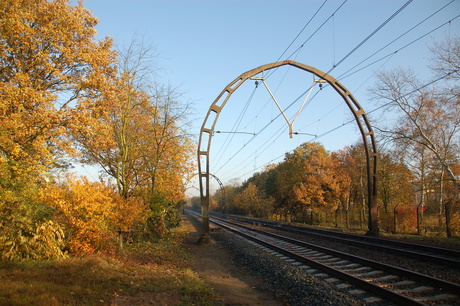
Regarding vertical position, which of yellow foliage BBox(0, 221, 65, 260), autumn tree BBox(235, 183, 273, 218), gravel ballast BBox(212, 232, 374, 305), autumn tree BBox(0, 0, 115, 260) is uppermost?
autumn tree BBox(0, 0, 115, 260)

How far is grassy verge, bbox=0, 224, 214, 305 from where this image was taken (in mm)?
5891

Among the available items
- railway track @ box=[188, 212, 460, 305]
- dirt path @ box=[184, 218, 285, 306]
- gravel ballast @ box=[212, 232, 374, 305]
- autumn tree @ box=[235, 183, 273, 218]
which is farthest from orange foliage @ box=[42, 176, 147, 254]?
autumn tree @ box=[235, 183, 273, 218]

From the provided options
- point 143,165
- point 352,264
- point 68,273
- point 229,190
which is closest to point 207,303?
point 68,273

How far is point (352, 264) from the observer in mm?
9570

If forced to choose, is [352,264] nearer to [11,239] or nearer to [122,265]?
[122,265]

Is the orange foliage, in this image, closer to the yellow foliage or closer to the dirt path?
the yellow foliage

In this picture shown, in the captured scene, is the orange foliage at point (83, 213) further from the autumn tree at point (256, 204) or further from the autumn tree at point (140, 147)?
the autumn tree at point (256, 204)

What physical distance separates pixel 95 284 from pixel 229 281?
143 inches

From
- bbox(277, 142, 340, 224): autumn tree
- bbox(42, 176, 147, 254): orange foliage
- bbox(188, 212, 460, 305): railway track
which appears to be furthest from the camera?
bbox(277, 142, 340, 224): autumn tree

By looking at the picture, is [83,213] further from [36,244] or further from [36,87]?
[36,87]

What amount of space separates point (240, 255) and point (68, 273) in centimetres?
707

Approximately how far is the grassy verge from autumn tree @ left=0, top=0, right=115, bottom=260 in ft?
5.18

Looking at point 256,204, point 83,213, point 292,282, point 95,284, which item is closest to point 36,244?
point 83,213

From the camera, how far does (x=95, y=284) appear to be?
7.03 meters
